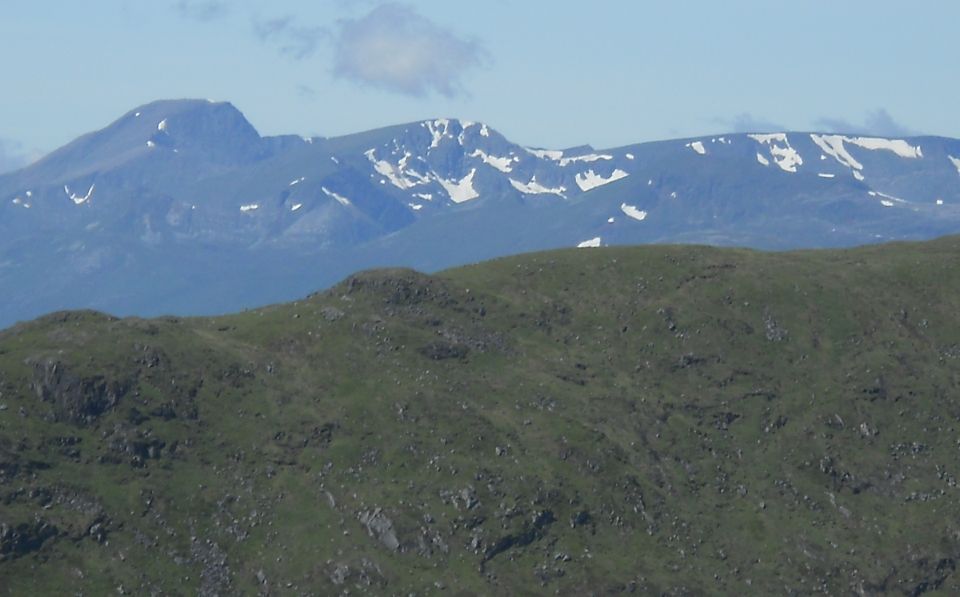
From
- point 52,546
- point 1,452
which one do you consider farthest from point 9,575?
point 1,452

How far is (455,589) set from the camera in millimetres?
199500

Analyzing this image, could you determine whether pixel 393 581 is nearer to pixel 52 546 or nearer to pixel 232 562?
pixel 232 562

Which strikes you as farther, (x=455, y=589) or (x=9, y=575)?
(x=455, y=589)

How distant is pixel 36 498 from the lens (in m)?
197

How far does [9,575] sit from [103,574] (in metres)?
10.6

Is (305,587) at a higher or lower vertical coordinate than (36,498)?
lower

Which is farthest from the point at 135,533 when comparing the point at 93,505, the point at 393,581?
the point at 393,581

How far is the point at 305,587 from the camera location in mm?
197000

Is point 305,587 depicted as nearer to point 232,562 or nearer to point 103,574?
point 232,562

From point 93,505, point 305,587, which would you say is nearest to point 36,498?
point 93,505

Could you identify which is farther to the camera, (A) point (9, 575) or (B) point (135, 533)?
(B) point (135, 533)

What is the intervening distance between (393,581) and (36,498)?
143 feet

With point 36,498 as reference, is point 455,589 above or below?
below

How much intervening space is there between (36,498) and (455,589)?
51.0 m
